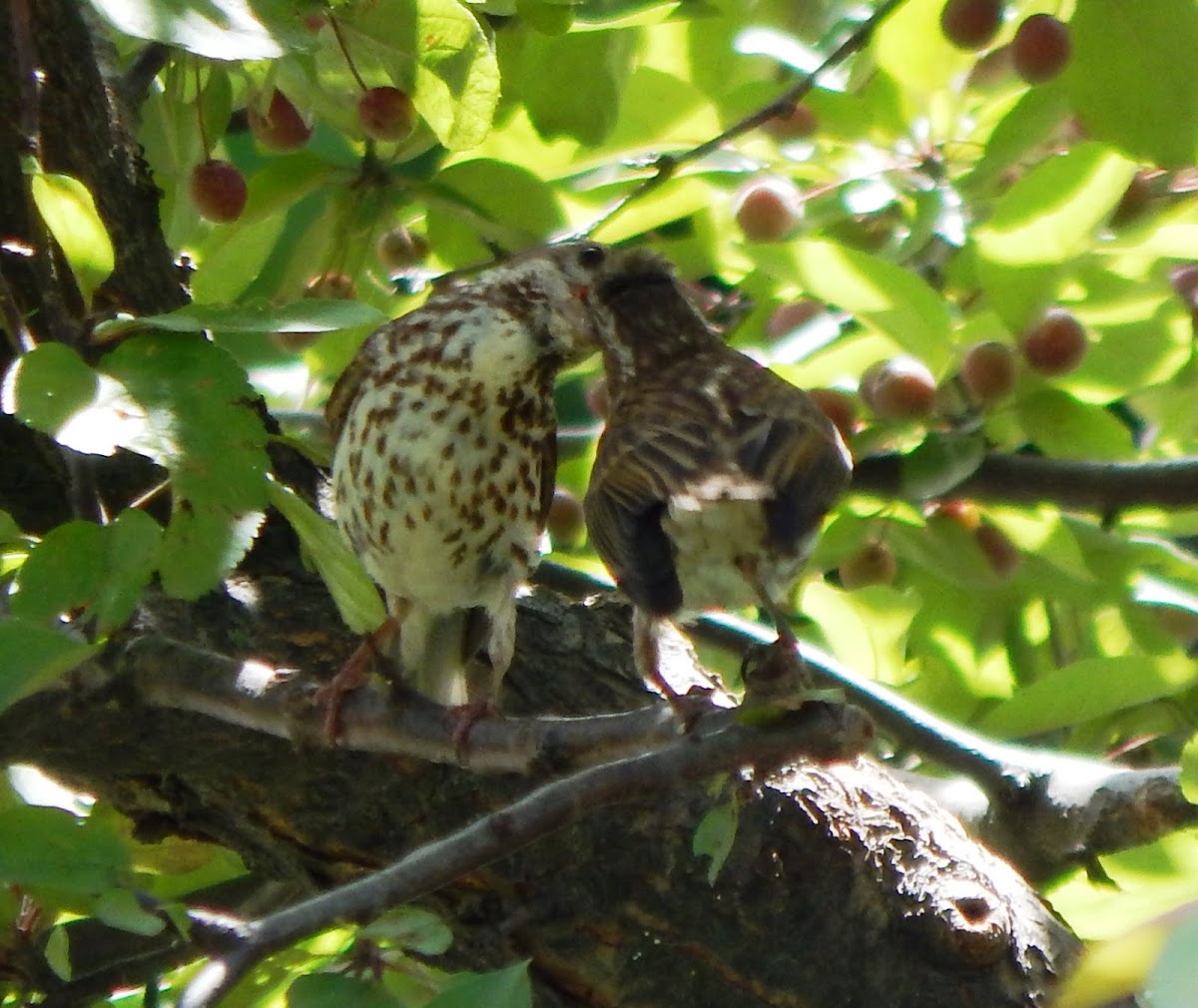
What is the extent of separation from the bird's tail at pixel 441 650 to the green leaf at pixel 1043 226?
1098 mm

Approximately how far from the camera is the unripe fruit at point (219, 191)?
254cm

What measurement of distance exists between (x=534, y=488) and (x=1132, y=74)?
4.34 feet

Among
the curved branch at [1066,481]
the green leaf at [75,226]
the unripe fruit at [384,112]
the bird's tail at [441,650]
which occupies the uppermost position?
the green leaf at [75,226]

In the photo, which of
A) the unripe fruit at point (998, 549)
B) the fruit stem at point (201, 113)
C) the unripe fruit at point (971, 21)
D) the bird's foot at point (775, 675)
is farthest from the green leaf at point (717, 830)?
the fruit stem at point (201, 113)

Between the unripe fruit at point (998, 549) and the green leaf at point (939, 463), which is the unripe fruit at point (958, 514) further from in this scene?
the green leaf at point (939, 463)

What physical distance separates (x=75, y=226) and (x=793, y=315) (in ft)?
5.40

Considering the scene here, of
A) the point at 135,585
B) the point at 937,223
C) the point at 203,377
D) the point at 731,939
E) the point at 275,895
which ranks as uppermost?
the point at 203,377

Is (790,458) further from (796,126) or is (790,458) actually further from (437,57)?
(796,126)

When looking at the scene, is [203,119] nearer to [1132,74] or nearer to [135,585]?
[135,585]

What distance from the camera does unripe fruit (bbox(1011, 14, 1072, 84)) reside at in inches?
90.0

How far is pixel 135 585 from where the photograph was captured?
1592 millimetres

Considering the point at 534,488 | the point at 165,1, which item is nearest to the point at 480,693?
the point at 534,488

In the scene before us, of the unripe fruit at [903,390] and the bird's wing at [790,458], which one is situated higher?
the bird's wing at [790,458]

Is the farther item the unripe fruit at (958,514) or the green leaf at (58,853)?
the unripe fruit at (958,514)
